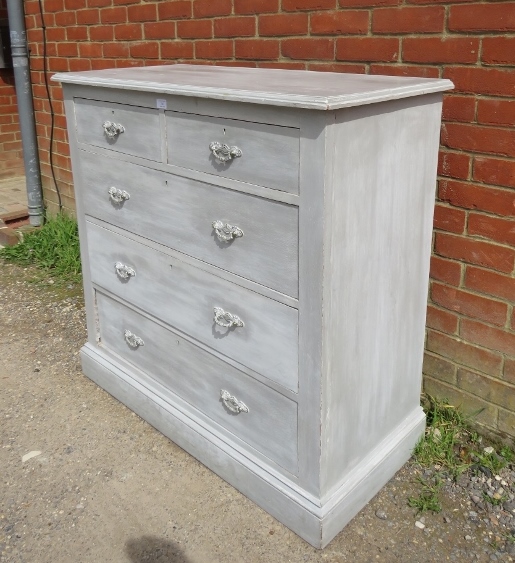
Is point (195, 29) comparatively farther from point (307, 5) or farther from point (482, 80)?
point (482, 80)

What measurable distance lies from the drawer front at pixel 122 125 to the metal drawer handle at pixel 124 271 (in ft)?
1.61

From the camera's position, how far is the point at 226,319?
2.25 metres

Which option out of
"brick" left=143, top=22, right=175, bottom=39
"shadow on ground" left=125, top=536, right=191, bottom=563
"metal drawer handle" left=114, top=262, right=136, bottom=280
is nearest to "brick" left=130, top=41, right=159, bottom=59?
"brick" left=143, top=22, right=175, bottom=39

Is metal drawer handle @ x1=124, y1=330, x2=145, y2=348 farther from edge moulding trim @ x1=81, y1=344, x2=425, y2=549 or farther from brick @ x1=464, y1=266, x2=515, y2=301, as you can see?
brick @ x1=464, y1=266, x2=515, y2=301

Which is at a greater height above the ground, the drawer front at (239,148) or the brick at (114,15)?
the brick at (114,15)

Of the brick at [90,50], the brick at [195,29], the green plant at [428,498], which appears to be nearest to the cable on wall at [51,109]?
the brick at [90,50]

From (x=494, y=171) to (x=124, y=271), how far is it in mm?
1517

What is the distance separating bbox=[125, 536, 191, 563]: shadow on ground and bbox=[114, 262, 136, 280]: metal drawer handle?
1.04 meters

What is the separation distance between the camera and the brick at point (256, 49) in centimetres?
293

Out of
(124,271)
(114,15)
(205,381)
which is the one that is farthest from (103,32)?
(205,381)

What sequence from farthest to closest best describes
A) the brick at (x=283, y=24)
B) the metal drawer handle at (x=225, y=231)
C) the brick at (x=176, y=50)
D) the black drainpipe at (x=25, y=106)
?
the black drainpipe at (x=25, y=106) → the brick at (x=176, y=50) → the brick at (x=283, y=24) → the metal drawer handle at (x=225, y=231)

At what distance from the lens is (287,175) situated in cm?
185

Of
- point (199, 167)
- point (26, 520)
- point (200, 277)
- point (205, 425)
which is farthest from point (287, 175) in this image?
point (26, 520)

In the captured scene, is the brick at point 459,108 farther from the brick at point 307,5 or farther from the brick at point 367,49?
the brick at point 307,5
